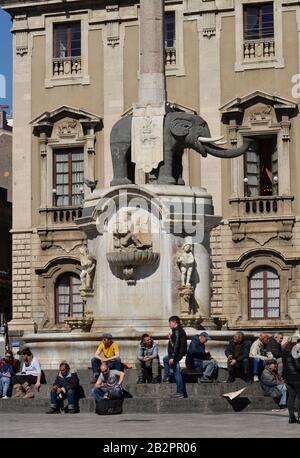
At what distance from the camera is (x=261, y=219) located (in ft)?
177

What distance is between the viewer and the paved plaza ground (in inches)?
855

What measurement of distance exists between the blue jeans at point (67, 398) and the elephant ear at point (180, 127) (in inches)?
282

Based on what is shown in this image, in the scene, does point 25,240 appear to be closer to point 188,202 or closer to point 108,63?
point 108,63

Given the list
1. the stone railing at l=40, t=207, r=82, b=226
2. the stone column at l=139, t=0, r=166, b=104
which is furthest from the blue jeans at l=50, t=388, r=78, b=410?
the stone railing at l=40, t=207, r=82, b=226

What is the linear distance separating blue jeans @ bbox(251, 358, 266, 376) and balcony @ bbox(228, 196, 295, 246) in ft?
78.9

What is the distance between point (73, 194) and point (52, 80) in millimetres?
4580

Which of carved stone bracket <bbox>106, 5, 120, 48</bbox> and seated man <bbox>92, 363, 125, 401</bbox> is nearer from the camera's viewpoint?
seated man <bbox>92, 363, 125, 401</bbox>

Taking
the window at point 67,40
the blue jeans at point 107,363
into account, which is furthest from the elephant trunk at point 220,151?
the window at point 67,40

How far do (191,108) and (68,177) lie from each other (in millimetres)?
5596

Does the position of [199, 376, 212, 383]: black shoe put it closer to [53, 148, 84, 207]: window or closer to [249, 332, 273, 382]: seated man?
[249, 332, 273, 382]: seated man

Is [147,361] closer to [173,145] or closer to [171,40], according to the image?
[173,145]

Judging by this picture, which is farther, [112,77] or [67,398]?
[112,77]

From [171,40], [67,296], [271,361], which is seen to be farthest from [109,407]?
[171,40]

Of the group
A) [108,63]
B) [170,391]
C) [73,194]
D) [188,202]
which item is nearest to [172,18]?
[108,63]
